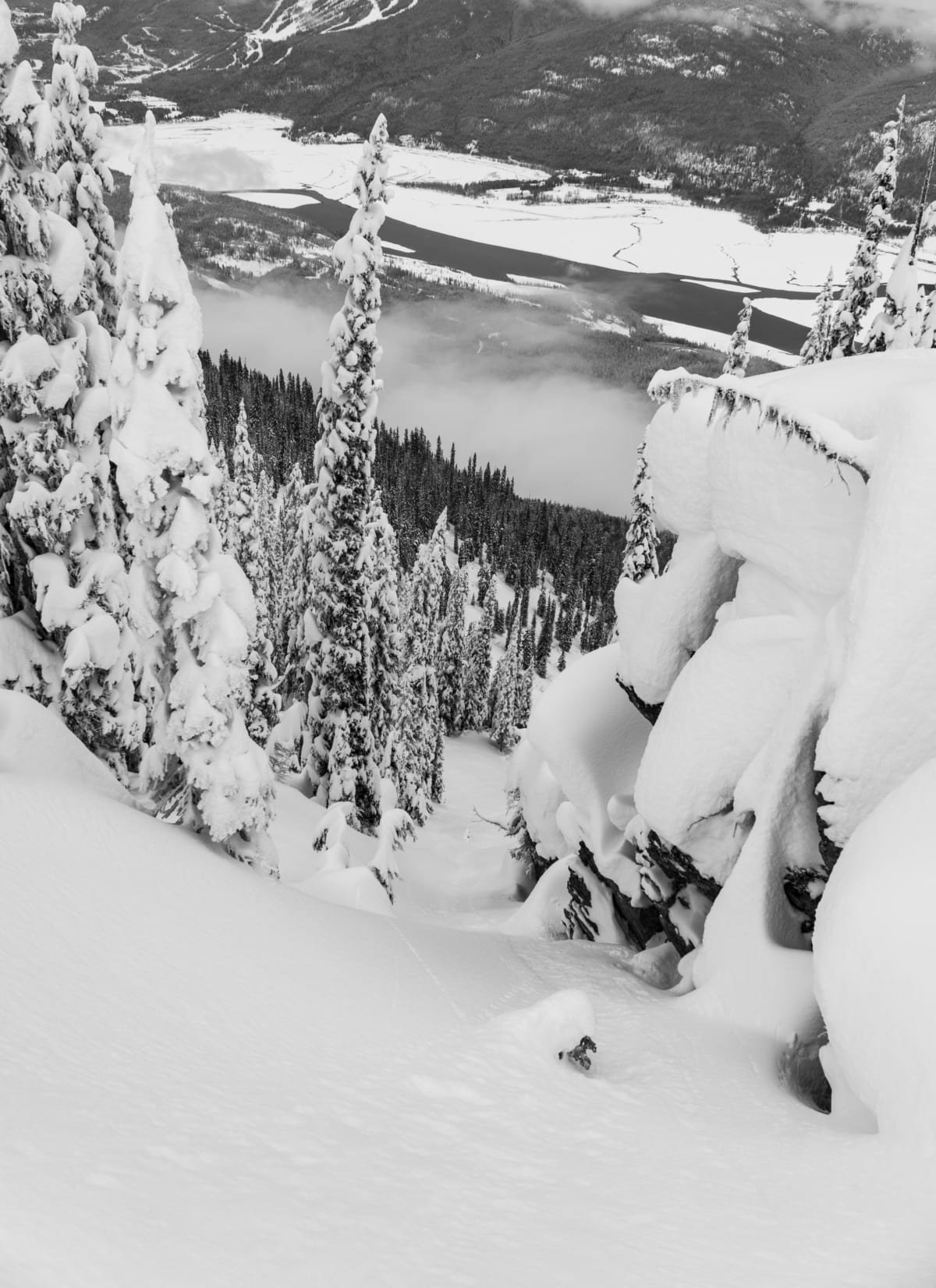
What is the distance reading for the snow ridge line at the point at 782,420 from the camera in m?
8.18

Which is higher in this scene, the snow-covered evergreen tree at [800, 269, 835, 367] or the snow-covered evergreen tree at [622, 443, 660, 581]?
the snow-covered evergreen tree at [800, 269, 835, 367]

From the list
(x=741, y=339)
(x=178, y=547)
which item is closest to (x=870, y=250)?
(x=741, y=339)

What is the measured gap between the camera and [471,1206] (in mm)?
4168

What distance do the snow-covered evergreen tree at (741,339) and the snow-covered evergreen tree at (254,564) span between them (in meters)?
17.8

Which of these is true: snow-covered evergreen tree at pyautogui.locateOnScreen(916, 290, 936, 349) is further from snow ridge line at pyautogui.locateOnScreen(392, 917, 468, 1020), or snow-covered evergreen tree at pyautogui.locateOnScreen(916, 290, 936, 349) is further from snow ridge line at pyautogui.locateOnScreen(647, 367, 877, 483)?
snow ridge line at pyautogui.locateOnScreen(392, 917, 468, 1020)

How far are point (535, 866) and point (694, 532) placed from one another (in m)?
10.5

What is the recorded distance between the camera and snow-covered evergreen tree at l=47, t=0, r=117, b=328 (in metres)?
12.5

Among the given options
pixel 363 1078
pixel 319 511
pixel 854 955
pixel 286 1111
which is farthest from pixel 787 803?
pixel 319 511

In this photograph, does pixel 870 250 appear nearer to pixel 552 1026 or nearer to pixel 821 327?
pixel 821 327

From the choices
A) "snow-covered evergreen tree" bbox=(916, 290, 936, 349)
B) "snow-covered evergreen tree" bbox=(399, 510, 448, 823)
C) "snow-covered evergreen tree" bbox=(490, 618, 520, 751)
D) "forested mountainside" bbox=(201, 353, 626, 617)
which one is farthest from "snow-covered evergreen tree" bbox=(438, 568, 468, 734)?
"forested mountainside" bbox=(201, 353, 626, 617)

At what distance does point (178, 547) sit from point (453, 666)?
56176 mm

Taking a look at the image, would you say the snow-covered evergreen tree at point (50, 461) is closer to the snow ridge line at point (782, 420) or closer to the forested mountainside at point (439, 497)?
the snow ridge line at point (782, 420)

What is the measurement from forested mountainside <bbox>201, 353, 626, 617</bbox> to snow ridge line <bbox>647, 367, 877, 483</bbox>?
103 m

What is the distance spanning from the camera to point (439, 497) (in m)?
147
